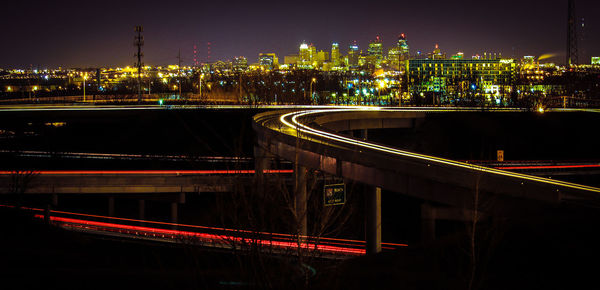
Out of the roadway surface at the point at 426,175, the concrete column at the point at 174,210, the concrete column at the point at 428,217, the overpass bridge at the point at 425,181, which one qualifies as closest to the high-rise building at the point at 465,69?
the concrete column at the point at 174,210

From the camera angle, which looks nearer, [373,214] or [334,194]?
[334,194]

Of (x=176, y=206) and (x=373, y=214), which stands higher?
(x=373, y=214)

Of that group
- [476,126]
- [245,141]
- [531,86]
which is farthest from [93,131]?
[531,86]

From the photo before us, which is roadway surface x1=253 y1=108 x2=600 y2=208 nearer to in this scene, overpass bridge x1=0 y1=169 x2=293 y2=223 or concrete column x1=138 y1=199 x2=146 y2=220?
overpass bridge x1=0 y1=169 x2=293 y2=223

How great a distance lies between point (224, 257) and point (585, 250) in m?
16.5

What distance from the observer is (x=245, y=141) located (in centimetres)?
5512

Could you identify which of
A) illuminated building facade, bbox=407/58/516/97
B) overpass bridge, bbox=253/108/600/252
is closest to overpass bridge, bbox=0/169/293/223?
overpass bridge, bbox=253/108/600/252

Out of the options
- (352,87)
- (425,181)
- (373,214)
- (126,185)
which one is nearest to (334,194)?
(425,181)

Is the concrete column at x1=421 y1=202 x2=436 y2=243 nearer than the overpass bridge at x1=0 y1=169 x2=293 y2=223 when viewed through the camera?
Yes

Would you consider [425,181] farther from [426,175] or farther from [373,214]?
[373,214]

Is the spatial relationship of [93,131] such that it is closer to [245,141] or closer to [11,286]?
[245,141]

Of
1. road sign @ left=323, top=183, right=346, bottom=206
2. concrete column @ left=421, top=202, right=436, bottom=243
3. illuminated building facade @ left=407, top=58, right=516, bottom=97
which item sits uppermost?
illuminated building facade @ left=407, top=58, right=516, bottom=97

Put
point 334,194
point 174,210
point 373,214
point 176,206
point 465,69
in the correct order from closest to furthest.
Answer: point 334,194, point 373,214, point 174,210, point 176,206, point 465,69

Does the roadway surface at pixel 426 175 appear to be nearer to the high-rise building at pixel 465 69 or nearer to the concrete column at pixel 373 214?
the concrete column at pixel 373 214
